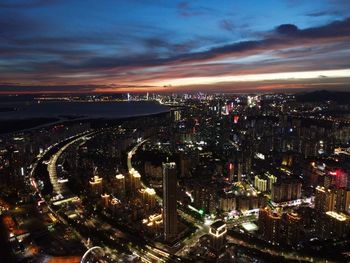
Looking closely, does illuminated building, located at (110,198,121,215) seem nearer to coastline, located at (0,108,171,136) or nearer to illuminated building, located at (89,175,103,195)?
illuminated building, located at (89,175,103,195)

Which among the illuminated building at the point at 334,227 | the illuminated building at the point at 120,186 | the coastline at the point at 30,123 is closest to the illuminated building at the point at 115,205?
the illuminated building at the point at 120,186

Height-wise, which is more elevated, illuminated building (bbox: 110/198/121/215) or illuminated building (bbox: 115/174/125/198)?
illuminated building (bbox: 115/174/125/198)

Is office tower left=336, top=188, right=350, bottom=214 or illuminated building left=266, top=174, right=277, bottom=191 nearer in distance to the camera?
office tower left=336, top=188, right=350, bottom=214

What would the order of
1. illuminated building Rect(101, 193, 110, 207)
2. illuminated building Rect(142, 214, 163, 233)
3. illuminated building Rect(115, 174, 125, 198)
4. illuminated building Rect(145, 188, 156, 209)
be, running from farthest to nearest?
illuminated building Rect(115, 174, 125, 198) → illuminated building Rect(101, 193, 110, 207) → illuminated building Rect(145, 188, 156, 209) → illuminated building Rect(142, 214, 163, 233)

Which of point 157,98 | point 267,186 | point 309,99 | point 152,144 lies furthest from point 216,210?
point 157,98

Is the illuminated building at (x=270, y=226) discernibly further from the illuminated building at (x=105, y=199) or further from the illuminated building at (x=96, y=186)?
the illuminated building at (x=96, y=186)

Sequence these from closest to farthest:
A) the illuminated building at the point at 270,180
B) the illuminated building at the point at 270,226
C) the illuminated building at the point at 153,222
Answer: the illuminated building at the point at 270,226 < the illuminated building at the point at 153,222 < the illuminated building at the point at 270,180

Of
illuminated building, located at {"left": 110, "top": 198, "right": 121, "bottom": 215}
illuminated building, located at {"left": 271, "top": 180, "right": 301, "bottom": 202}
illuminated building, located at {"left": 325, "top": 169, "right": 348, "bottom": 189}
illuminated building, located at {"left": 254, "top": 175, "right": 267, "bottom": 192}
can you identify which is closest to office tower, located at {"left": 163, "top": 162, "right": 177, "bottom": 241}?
illuminated building, located at {"left": 110, "top": 198, "right": 121, "bottom": 215}

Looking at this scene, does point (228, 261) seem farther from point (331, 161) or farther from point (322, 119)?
point (322, 119)
